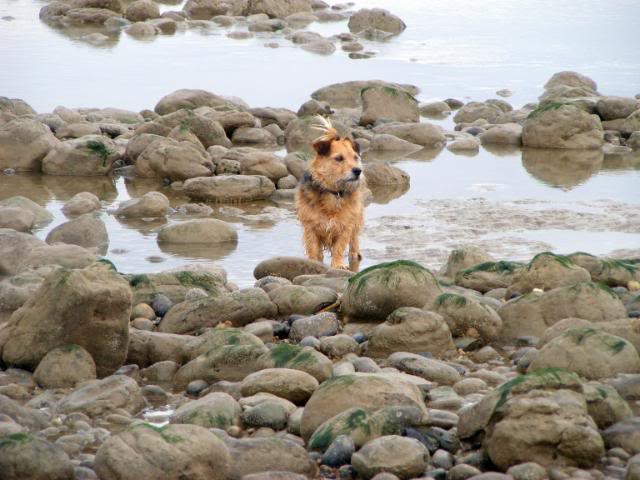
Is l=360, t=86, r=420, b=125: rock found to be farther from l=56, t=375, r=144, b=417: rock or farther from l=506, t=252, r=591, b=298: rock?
l=56, t=375, r=144, b=417: rock

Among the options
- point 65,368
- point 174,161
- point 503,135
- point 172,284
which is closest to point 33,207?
point 174,161

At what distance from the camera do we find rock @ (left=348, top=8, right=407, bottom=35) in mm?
36094

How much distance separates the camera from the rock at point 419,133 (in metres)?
19.2

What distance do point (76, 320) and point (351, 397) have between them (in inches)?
82.5

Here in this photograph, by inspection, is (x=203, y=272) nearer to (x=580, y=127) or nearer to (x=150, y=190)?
(x=150, y=190)

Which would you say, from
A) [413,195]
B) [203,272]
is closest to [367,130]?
[413,195]

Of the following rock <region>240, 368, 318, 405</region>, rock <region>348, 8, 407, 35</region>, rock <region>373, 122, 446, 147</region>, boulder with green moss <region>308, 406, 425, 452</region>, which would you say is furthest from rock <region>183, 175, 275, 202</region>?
rock <region>348, 8, 407, 35</region>

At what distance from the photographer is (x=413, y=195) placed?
50.4 feet

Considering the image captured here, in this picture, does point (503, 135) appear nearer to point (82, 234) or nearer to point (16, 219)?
point (82, 234)

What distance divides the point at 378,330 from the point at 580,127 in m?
11.7

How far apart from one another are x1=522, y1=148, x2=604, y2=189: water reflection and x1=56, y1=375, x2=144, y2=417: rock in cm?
1002

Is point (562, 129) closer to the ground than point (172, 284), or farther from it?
farther from it

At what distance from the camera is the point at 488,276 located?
980cm

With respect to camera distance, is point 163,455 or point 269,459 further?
point 269,459
